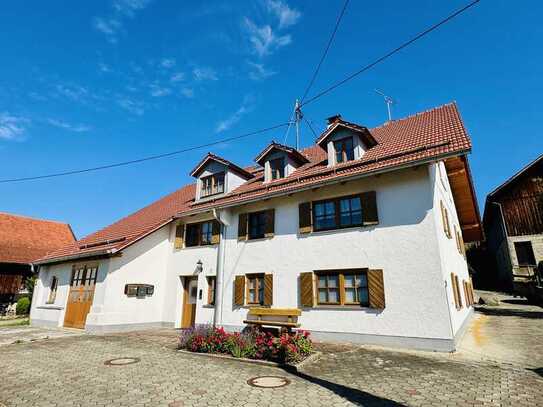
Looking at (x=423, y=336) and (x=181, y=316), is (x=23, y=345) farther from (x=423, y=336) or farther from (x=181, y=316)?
(x=423, y=336)

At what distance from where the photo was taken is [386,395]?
5.33 meters

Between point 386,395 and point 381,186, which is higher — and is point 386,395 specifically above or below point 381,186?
below

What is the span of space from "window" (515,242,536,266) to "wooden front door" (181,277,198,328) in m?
24.3

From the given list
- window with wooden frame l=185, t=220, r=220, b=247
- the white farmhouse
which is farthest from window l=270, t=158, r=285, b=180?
window with wooden frame l=185, t=220, r=220, b=247

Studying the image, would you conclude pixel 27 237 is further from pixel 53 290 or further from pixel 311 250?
pixel 311 250

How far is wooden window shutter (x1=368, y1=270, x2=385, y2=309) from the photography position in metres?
9.59

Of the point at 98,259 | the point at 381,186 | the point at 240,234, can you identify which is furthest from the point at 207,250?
the point at 381,186

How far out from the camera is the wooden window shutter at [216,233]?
47.0 feet

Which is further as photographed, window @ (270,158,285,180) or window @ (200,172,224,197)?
window @ (200,172,224,197)

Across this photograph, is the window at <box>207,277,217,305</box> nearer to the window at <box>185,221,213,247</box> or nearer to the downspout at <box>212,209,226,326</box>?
the downspout at <box>212,209,226,326</box>

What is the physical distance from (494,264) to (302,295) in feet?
99.0

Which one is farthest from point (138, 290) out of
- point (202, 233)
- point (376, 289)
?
point (376, 289)

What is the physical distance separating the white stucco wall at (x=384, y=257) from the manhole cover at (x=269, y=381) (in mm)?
4241

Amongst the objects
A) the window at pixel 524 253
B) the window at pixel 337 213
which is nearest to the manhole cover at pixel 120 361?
the window at pixel 337 213
